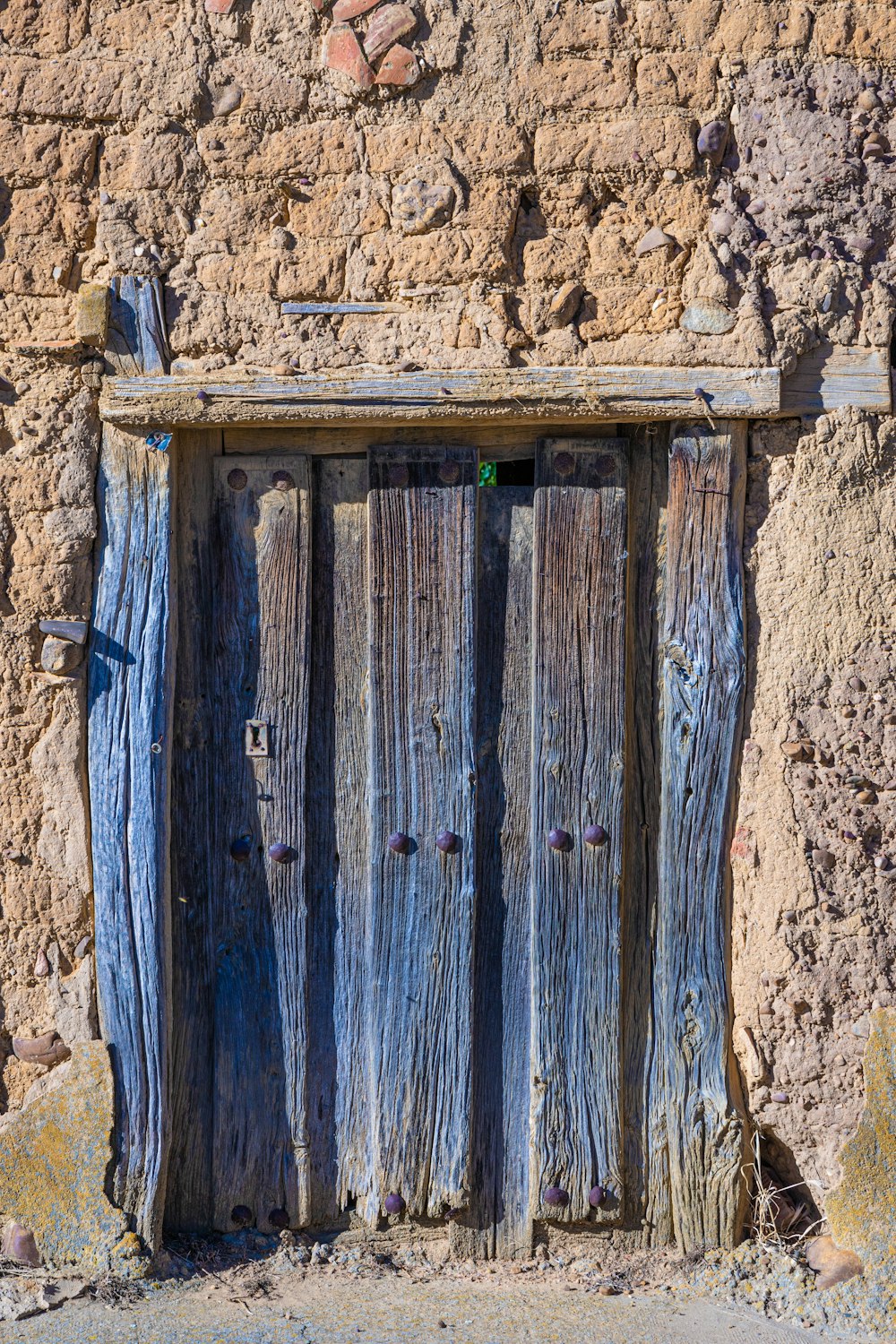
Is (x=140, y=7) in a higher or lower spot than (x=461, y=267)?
higher

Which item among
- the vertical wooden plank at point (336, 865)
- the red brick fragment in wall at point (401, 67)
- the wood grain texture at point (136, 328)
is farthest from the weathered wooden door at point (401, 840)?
the red brick fragment in wall at point (401, 67)

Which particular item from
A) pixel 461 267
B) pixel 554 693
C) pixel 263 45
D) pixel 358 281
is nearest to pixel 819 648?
pixel 554 693

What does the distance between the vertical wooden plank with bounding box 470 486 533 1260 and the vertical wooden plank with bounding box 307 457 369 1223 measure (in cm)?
27

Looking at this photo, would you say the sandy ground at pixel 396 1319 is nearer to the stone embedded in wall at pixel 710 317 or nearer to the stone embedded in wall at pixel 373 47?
the stone embedded in wall at pixel 710 317

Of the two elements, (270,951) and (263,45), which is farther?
(270,951)

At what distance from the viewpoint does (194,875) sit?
2.51 metres

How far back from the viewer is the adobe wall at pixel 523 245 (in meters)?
2.29

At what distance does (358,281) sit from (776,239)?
2.89ft

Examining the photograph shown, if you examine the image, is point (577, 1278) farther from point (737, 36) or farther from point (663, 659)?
point (737, 36)

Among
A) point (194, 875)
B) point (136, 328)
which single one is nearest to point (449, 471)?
point (136, 328)

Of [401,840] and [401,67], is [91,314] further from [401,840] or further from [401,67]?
[401,840]

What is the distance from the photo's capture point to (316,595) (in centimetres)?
250

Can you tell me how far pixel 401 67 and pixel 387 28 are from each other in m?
0.09

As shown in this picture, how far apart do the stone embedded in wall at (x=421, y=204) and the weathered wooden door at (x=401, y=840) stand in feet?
1.52
